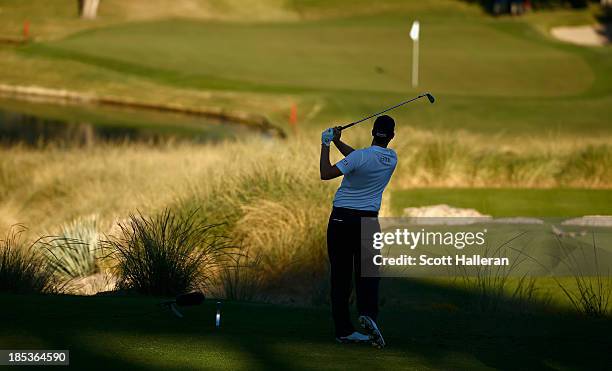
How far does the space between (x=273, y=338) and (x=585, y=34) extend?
55061 mm

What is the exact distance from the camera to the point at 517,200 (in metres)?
19.5

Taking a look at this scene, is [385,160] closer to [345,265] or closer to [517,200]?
[345,265]

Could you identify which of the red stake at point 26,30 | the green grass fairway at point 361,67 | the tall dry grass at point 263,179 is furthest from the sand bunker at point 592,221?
the red stake at point 26,30

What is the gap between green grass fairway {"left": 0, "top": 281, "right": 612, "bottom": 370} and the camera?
26.8 feet

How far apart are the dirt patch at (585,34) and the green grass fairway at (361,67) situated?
380 centimetres

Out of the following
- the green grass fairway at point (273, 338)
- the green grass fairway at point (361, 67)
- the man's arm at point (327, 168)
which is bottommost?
the green grass fairway at point (273, 338)

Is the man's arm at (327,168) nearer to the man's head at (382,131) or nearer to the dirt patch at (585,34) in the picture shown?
the man's head at (382,131)

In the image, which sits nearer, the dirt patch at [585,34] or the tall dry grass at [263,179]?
the tall dry grass at [263,179]

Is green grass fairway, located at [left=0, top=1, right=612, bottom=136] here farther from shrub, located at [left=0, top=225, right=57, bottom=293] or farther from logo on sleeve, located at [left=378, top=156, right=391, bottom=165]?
logo on sleeve, located at [left=378, top=156, right=391, bottom=165]

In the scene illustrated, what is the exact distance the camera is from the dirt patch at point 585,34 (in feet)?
198

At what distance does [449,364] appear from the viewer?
27.7ft

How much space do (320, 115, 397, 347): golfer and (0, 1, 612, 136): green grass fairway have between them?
2231 cm

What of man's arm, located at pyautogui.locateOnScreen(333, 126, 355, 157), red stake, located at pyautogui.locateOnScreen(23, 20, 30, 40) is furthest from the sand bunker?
red stake, located at pyautogui.locateOnScreen(23, 20, 30, 40)

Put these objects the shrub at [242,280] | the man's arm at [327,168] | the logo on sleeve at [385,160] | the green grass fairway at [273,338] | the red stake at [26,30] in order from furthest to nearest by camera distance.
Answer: the red stake at [26,30] < the shrub at [242,280] < the logo on sleeve at [385,160] < the man's arm at [327,168] < the green grass fairway at [273,338]
